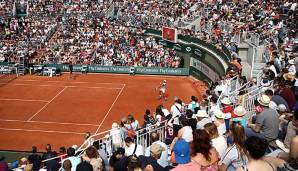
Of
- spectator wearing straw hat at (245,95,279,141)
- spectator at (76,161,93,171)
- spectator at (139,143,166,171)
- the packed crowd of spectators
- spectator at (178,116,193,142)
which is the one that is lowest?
spectator at (76,161,93,171)

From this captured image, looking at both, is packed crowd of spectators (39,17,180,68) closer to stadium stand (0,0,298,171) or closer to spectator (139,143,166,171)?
stadium stand (0,0,298,171)

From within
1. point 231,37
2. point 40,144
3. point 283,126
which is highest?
point 231,37

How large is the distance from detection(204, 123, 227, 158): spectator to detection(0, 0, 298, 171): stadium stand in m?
0.02

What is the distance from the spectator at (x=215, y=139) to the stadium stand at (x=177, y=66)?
0.07ft

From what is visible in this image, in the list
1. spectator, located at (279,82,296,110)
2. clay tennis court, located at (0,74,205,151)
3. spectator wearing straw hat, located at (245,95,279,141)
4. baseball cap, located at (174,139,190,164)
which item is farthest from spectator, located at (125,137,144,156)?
clay tennis court, located at (0,74,205,151)

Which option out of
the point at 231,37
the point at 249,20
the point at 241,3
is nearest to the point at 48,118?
the point at 231,37

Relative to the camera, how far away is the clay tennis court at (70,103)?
2578cm

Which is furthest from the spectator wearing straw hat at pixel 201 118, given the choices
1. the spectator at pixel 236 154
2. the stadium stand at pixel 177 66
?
the spectator at pixel 236 154

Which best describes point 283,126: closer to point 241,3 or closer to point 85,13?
point 241,3

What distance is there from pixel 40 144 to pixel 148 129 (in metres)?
13.2

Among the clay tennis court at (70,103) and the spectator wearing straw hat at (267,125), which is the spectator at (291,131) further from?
the clay tennis court at (70,103)

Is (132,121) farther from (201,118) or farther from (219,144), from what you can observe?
(219,144)

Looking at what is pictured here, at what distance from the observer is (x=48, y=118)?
94.0 ft

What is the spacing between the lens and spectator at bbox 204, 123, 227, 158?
25.0 ft
